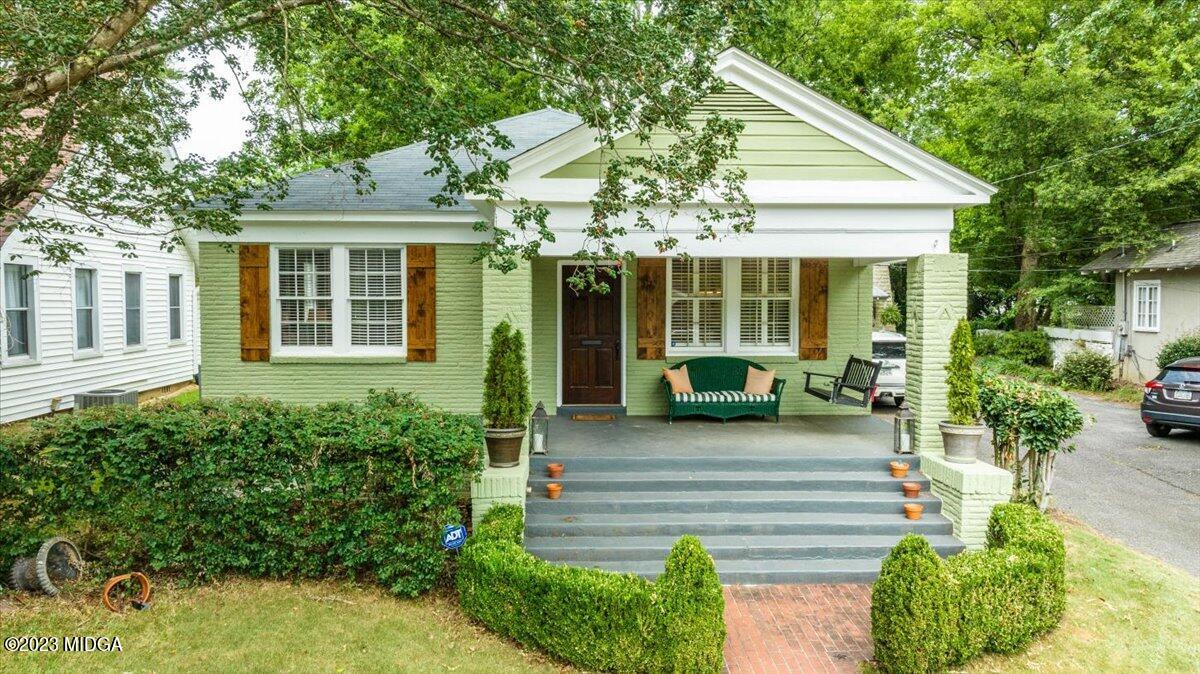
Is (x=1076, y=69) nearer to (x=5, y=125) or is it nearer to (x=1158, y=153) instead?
(x=1158, y=153)

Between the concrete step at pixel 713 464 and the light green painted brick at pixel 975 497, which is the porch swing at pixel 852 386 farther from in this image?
the light green painted brick at pixel 975 497

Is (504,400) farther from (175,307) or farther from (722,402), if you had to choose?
(175,307)

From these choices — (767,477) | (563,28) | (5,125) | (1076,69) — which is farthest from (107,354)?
(1076,69)

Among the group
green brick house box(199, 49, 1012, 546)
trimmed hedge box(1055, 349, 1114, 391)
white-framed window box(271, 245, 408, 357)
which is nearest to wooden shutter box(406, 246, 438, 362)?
green brick house box(199, 49, 1012, 546)

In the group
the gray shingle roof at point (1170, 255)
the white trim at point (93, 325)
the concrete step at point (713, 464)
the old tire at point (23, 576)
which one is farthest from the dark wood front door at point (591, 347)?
the gray shingle roof at point (1170, 255)

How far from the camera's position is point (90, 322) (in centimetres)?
1304

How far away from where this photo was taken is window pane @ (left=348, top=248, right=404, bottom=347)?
9.00m

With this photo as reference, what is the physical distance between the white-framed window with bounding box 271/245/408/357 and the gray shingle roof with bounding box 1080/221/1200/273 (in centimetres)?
1925

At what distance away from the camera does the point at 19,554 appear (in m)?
5.23

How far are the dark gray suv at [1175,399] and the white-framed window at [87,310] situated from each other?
21.4 meters

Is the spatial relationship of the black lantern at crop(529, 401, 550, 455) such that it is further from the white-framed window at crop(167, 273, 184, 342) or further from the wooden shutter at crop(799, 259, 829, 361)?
the white-framed window at crop(167, 273, 184, 342)

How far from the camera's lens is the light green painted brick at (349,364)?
883 cm

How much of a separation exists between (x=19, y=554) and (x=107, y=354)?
32.8 ft

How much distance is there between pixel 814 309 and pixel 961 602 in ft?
19.2
